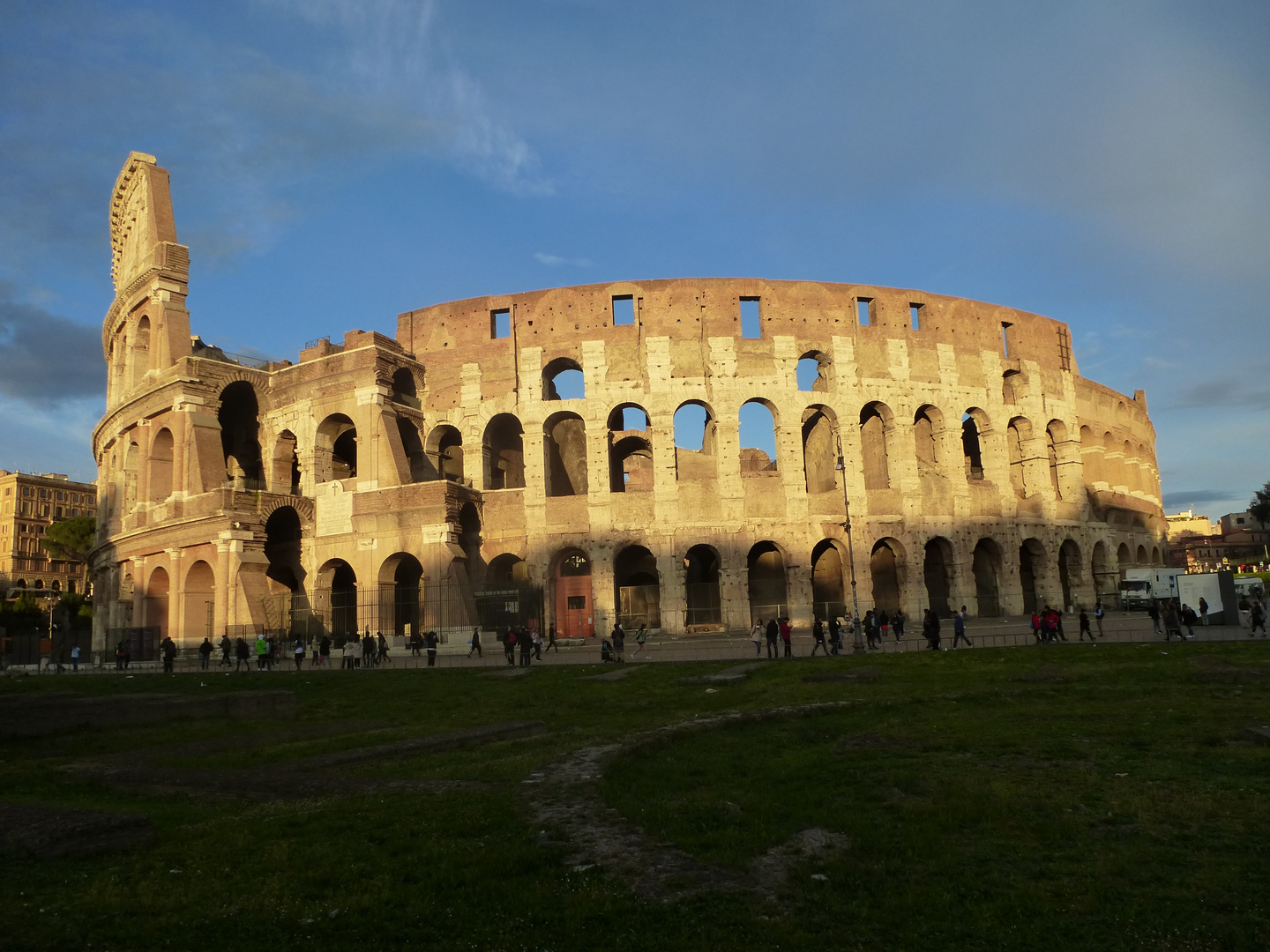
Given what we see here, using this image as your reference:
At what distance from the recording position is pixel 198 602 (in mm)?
35125

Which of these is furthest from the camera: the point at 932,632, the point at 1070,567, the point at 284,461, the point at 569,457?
the point at 1070,567

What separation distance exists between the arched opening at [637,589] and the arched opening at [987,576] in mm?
13733

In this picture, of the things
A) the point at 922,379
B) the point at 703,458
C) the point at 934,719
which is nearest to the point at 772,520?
the point at 703,458

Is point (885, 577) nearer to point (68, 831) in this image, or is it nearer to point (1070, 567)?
point (1070, 567)

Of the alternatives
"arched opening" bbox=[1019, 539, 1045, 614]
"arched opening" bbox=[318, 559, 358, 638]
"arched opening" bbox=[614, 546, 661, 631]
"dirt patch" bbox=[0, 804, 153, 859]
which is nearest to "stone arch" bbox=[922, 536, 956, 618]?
"arched opening" bbox=[1019, 539, 1045, 614]

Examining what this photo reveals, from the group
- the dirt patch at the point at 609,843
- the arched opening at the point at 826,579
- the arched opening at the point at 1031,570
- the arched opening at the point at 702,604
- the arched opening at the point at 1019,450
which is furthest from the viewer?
the arched opening at the point at 1019,450

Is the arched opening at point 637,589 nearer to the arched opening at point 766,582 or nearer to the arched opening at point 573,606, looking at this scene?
the arched opening at point 573,606

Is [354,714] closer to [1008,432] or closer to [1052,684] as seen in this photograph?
[1052,684]

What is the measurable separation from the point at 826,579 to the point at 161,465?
28.7 meters

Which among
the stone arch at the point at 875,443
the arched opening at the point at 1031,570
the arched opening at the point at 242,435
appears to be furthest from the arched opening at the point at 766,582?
the arched opening at the point at 242,435

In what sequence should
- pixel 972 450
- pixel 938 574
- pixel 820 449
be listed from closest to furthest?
pixel 938 574
pixel 820 449
pixel 972 450

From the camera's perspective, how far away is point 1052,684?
625 inches

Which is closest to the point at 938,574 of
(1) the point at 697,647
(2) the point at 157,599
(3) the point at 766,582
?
(3) the point at 766,582

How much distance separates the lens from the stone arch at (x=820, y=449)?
126 ft
